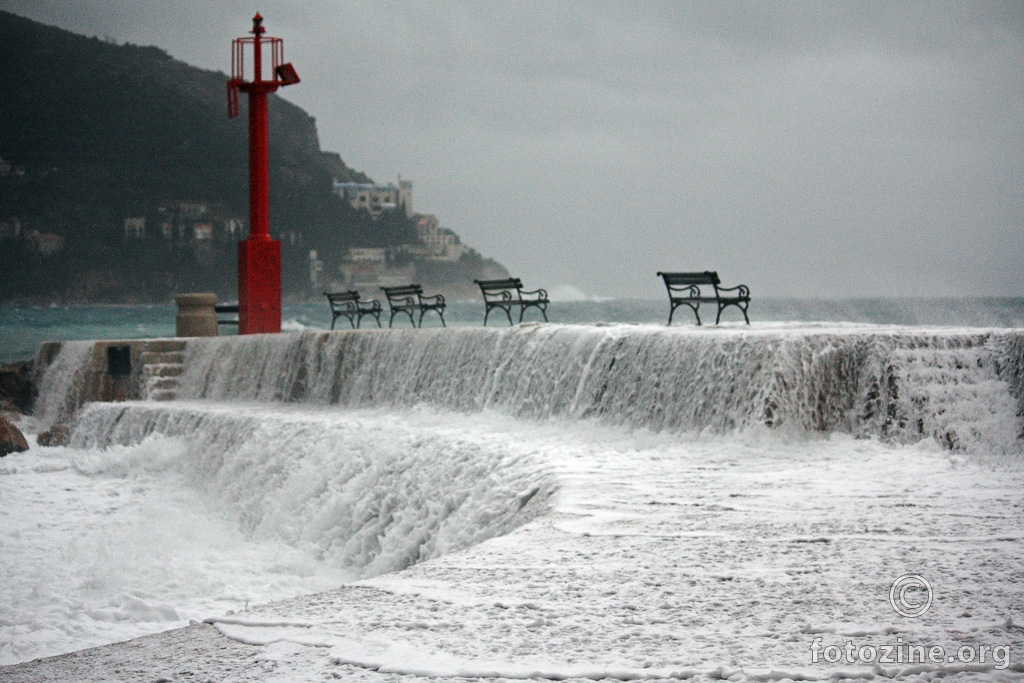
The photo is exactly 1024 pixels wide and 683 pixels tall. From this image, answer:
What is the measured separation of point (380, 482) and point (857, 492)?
15.2 ft

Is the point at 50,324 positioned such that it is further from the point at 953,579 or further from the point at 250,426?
the point at 953,579

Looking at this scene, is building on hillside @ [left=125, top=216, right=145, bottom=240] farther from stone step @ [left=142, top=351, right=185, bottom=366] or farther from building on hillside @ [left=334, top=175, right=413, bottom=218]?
stone step @ [left=142, top=351, right=185, bottom=366]

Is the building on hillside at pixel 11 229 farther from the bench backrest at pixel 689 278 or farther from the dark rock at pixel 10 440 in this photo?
the bench backrest at pixel 689 278

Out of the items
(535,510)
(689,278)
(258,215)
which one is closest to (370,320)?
(258,215)

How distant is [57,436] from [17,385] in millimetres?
3906

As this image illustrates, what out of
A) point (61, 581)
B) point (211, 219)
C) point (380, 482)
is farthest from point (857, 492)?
point (211, 219)

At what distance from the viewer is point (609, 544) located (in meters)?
4.63

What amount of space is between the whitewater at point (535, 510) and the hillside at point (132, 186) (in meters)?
77.5

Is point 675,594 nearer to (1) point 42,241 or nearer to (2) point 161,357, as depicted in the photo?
(2) point 161,357

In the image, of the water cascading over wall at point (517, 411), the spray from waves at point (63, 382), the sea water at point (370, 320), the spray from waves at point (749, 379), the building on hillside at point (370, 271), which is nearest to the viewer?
the water cascading over wall at point (517, 411)

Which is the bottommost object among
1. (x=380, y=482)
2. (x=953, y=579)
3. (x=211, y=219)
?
(x=380, y=482)

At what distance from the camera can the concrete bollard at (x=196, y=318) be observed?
19.0 meters

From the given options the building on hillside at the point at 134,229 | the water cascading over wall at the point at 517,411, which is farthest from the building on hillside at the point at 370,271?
the water cascading over wall at the point at 517,411

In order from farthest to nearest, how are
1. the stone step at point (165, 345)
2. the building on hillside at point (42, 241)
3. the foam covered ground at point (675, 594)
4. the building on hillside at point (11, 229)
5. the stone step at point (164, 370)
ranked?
the building on hillside at point (42, 241) → the building on hillside at point (11, 229) → the stone step at point (165, 345) → the stone step at point (164, 370) → the foam covered ground at point (675, 594)
